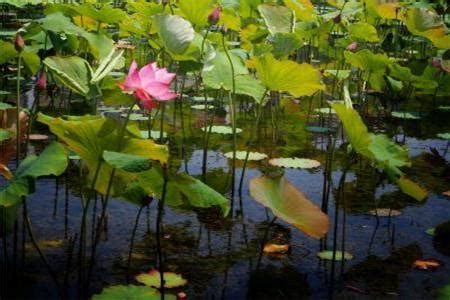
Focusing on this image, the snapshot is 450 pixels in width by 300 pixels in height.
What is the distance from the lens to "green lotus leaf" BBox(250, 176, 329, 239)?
110cm

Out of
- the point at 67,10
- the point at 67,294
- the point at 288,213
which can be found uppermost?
the point at 67,10

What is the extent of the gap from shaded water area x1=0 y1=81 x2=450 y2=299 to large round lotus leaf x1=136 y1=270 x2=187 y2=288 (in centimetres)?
2

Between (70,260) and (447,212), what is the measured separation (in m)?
1.04

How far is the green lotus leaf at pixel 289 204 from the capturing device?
1097 mm

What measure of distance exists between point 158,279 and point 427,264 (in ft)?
1.96

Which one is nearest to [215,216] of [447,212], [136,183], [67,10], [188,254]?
[188,254]

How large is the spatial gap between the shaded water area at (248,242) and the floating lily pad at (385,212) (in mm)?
17

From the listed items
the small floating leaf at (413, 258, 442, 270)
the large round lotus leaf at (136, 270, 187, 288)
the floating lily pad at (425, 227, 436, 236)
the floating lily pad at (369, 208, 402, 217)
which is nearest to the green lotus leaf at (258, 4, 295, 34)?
the floating lily pad at (369, 208, 402, 217)

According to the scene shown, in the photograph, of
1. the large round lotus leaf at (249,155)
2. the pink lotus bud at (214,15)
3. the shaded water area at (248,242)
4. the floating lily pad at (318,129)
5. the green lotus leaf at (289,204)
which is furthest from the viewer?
the floating lily pad at (318,129)

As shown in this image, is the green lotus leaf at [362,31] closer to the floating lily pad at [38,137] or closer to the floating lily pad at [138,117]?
the floating lily pad at [138,117]

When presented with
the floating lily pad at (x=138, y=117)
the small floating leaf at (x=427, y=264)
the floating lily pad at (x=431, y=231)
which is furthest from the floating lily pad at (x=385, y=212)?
the floating lily pad at (x=138, y=117)

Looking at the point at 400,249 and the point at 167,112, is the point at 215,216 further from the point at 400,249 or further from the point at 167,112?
the point at 167,112

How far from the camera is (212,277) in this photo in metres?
1.27

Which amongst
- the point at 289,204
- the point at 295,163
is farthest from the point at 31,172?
the point at 295,163
